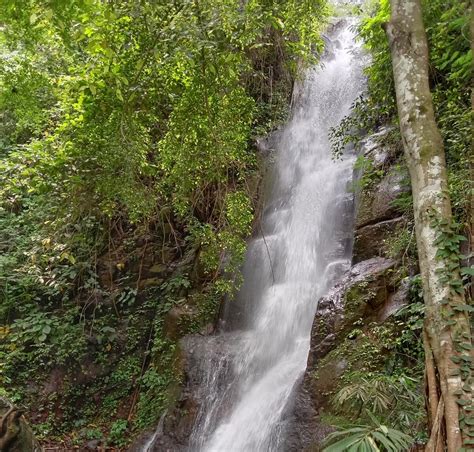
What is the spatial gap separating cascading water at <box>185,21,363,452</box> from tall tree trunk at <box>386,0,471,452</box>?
115 inches

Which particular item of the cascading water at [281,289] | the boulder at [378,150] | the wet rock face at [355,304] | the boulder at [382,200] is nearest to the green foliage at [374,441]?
the wet rock face at [355,304]

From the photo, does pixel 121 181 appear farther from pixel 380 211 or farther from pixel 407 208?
pixel 407 208

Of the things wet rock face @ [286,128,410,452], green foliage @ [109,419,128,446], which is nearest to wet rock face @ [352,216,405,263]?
wet rock face @ [286,128,410,452]

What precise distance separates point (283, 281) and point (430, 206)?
19.9 ft

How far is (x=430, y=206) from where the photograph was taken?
3457mm

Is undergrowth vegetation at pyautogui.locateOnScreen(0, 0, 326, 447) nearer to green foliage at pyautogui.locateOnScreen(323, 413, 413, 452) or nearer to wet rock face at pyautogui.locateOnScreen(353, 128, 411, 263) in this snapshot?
wet rock face at pyautogui.locateOnScreen(353, 128, 411, 263)

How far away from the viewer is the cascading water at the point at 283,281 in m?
6.95

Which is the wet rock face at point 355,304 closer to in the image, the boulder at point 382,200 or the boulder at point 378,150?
the boulder at point 382,200

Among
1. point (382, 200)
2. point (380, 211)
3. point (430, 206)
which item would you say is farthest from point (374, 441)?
point (382, 200)

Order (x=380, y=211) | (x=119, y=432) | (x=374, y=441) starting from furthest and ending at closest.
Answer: (x=119, y=432), (x=380, y=211), (x=374, y=441)

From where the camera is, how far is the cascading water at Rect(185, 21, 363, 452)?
695 centimetres

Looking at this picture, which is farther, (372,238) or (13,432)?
(372,238)

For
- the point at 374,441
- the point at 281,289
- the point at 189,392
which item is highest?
the point at 281,289

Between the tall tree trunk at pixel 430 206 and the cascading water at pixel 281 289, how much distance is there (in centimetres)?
255
